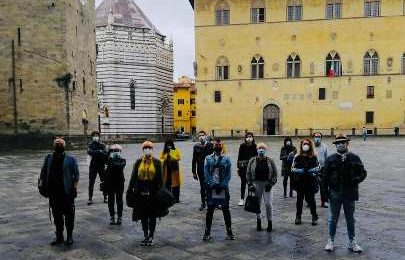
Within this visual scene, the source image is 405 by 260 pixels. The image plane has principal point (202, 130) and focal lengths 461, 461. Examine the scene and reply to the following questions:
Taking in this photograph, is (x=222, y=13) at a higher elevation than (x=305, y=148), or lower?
higher

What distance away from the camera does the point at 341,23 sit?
45594 mm

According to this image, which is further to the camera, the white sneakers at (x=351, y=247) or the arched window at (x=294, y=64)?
the arched window at (x=294, y=64)

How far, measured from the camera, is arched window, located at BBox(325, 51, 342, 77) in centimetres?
4588

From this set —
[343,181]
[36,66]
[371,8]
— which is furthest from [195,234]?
[371,8]

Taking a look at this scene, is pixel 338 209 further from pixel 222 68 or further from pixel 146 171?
pixel 222 68

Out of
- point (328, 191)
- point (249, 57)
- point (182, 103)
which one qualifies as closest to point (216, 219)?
point (328, 191)

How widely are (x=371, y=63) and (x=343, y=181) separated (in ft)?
138

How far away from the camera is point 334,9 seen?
45.7m

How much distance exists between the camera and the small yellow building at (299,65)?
148 feet

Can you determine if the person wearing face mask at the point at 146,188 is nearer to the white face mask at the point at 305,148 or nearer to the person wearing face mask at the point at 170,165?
the person wearing face mask at the point at 170,165

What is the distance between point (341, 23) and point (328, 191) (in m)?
42.0

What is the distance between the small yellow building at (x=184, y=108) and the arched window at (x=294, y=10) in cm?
4366

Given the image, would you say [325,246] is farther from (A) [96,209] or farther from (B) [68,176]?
(A) [96,209]

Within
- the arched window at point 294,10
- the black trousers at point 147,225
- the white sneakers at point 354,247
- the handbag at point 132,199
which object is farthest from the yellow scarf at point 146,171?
the arched window at point 294,10
